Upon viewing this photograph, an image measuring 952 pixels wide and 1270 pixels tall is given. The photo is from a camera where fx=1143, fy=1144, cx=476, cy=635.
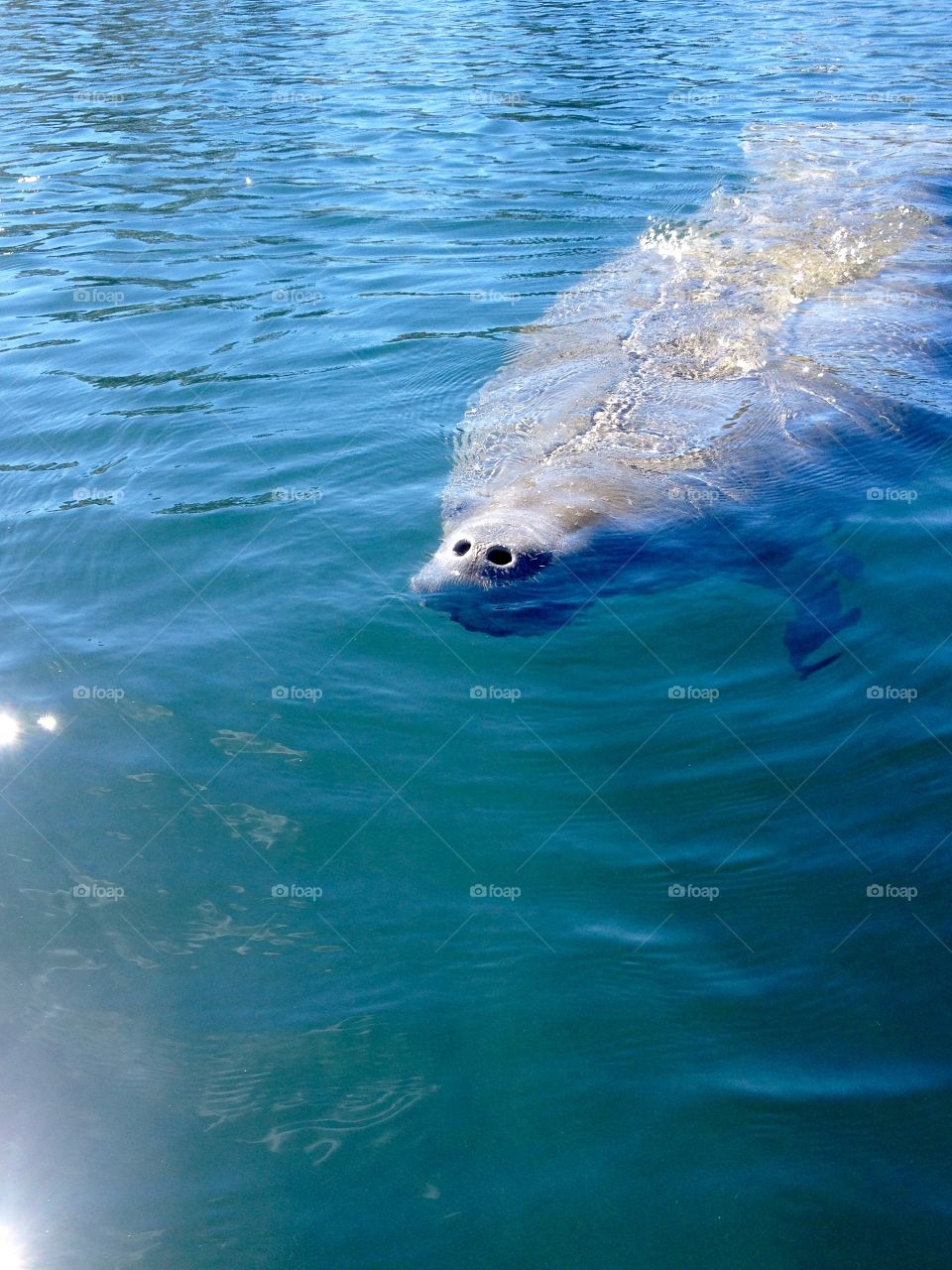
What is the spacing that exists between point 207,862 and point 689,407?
199 inches

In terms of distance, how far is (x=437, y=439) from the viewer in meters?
9.04

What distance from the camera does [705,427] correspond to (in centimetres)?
826

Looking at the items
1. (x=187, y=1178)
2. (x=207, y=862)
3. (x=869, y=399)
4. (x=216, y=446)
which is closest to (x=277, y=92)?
(x=216, y=446)

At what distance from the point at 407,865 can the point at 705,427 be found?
173 inches

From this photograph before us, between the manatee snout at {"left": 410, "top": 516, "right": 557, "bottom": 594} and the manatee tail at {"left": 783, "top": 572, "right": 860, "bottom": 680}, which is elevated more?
the manatee snout at {"left": 410, "top": 516, "right": 557, "bottom": 594}

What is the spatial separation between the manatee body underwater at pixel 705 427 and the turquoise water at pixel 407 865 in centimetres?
28

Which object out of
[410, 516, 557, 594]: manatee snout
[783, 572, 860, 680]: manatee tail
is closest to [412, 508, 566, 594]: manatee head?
[410, 516, 557, 594]: manatee snout

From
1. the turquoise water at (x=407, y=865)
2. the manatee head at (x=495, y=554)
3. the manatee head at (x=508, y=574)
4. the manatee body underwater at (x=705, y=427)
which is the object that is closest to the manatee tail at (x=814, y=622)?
the manatee body underwater at (x=705, y=427)

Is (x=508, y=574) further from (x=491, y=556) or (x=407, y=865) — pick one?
(x=407, y=865)

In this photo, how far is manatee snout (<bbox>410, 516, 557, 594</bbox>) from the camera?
255 inches

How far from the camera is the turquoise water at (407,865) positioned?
13.1 ft

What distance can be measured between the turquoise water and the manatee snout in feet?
1.16

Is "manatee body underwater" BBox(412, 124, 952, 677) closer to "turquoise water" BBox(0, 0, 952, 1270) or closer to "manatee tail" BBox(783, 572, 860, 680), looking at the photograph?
"manatee tail" BBox(783, 572, 860, 680)

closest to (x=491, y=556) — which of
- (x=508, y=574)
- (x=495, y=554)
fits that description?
(x=495, y=554)
